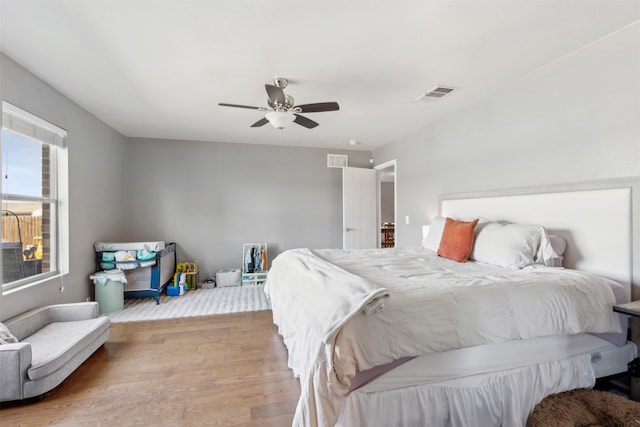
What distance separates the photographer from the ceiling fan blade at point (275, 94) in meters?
2.22

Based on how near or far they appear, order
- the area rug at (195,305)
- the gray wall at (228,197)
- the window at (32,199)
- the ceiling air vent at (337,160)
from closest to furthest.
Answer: the window at (32,199) < the area rug at (195,305) < the gray wall at (228,197) < the ceiling air vent at (337,160)

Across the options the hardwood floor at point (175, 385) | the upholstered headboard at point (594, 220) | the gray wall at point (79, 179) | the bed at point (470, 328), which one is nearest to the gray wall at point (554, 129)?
the upholstered headboard at point (594, 220)

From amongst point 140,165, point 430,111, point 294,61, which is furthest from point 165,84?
point 430,111

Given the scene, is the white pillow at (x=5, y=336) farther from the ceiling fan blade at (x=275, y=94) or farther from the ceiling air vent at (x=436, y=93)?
the ceiling air vent at (x=436, y=93)

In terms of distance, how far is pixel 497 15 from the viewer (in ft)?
5.81

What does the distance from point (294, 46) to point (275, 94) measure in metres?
0.38

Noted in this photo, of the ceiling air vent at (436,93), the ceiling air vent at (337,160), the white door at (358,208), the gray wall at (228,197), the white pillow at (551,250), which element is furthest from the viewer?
the ceiling air vent at (337,160)

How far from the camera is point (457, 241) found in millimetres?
2635

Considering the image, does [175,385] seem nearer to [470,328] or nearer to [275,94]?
[470,328]

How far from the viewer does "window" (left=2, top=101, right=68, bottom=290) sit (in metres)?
2.37

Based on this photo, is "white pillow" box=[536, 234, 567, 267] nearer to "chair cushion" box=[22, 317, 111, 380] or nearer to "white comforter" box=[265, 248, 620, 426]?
"white comforter" box=[265, 248, 620, 426]

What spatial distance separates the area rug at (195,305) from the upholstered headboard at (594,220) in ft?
10.4

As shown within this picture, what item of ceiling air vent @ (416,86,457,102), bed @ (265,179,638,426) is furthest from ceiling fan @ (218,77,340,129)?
bed @ (265,179,638,426)

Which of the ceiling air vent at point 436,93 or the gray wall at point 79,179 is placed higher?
the ceiling air vent at point 436,93
